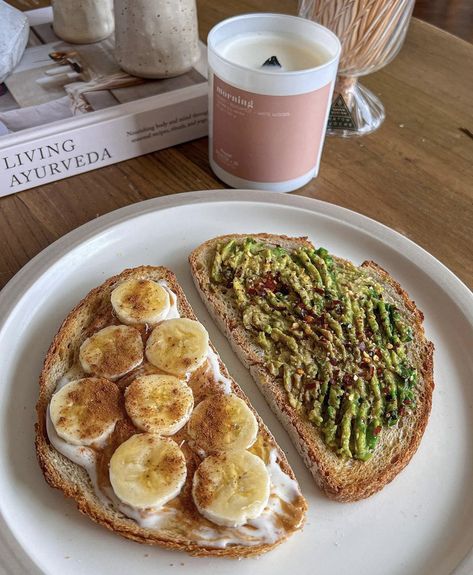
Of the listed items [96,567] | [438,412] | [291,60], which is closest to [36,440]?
[96,567]

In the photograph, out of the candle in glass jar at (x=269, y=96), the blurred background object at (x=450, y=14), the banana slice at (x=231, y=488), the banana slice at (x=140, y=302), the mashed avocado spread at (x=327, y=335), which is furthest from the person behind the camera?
the blurred background object at (x=450, y=14)

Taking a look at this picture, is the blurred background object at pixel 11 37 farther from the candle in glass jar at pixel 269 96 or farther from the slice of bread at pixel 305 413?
the slice of bread at pixel 305 413

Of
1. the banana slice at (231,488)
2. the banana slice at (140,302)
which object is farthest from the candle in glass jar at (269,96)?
the banana slice at (231,488)

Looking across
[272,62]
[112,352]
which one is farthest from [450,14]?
[112,352]

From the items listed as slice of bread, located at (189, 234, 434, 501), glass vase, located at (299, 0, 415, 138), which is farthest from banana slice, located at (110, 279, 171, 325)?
glass vase, located at (299, 0, 415, 138)

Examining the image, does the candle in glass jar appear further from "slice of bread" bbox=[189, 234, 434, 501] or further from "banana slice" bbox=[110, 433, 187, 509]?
"banana slice" bbox=[110, 433, 187, 509]

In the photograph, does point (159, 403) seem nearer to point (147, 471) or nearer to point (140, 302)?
point (147, 471)
